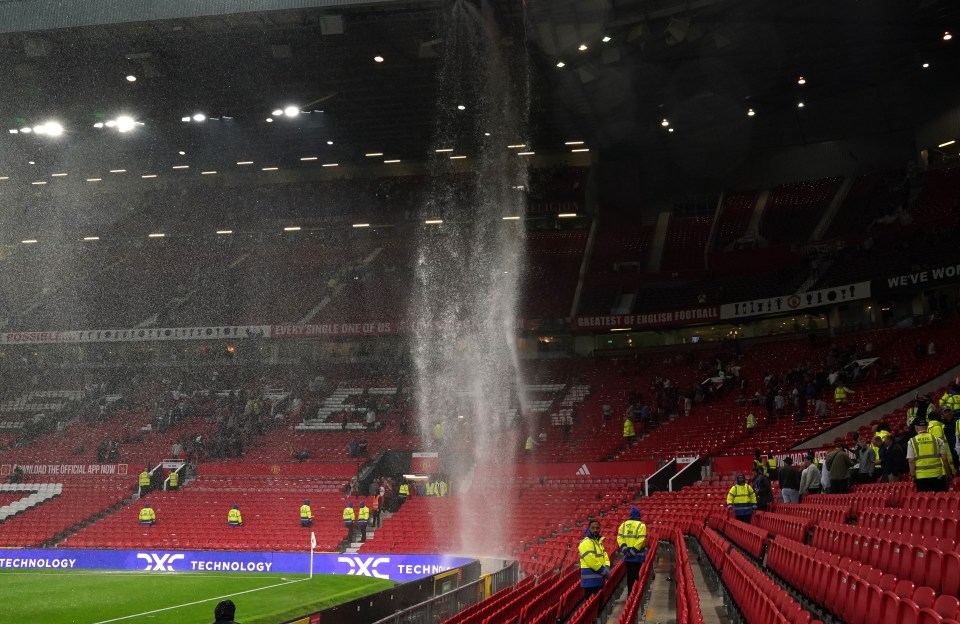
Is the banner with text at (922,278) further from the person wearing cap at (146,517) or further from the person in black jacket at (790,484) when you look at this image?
the person wearing cap at (146,517)

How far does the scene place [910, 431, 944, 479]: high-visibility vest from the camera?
10.9m

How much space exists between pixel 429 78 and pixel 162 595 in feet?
65.8

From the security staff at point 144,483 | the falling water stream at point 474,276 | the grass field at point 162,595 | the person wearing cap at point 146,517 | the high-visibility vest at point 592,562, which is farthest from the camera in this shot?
the security staff at point 144,483

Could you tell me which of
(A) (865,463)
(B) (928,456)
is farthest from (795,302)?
(B) (928,456)

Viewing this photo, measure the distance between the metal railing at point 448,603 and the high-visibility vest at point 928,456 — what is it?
21.6 ft

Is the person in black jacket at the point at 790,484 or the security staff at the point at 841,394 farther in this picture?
the security staff at the point at 841,394

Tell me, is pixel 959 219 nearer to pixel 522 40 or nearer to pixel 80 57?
pixel 522 40

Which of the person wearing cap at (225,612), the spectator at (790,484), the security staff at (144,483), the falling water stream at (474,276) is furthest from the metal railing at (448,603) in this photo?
the security staff at (144,483)

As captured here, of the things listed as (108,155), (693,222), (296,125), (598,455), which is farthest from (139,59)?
(693,222)

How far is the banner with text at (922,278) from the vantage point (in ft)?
103

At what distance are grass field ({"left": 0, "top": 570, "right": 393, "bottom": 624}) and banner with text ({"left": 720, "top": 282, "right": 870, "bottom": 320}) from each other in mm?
21764

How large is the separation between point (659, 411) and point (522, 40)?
15780 mm

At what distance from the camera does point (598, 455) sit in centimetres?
3378

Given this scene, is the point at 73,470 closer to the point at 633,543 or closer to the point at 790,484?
the point at 790,484
